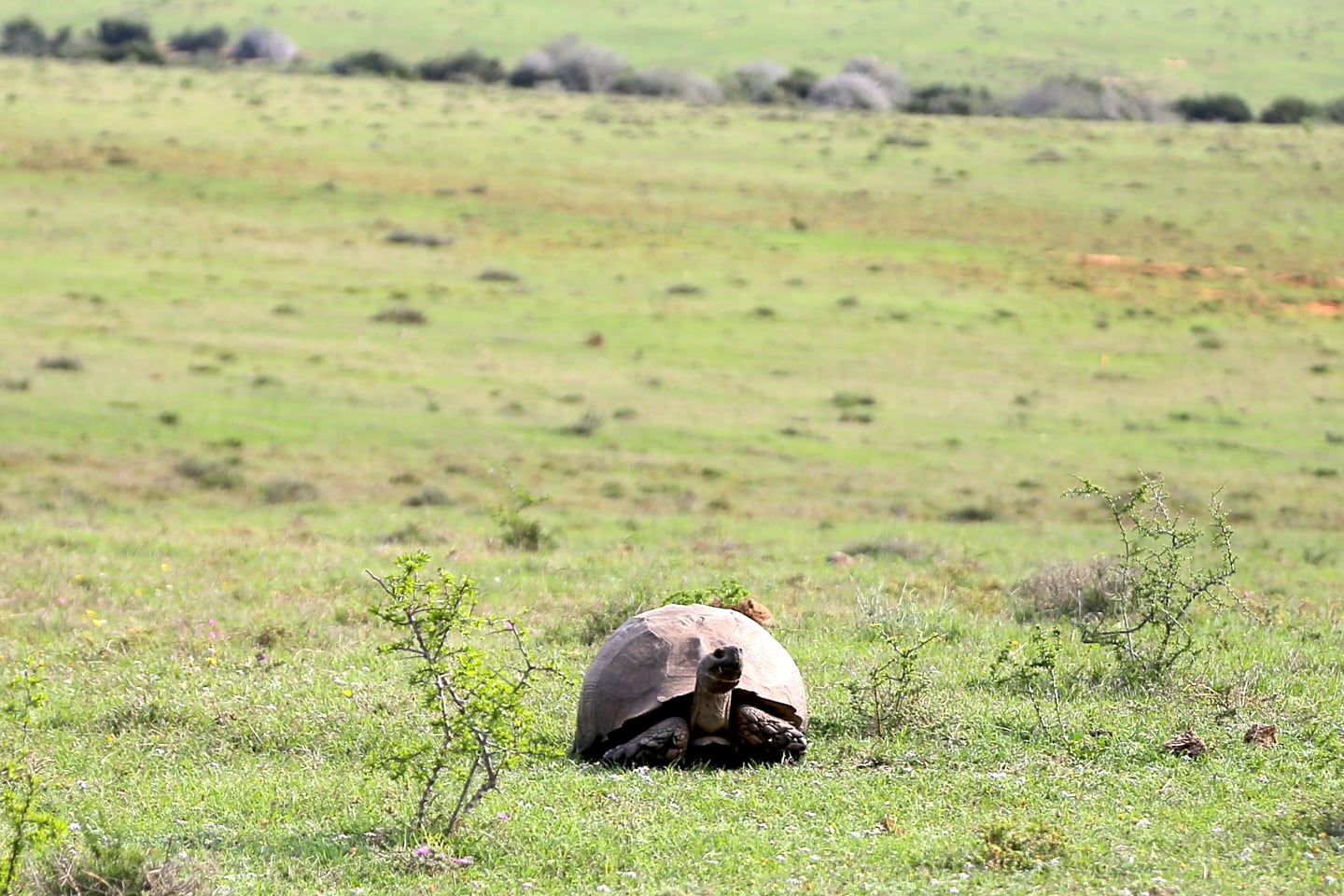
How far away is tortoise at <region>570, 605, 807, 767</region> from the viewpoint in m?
7.89

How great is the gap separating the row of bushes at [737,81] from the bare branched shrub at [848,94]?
5 centimetres

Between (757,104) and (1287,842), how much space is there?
6978cm

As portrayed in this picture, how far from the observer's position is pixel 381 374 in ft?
89.6

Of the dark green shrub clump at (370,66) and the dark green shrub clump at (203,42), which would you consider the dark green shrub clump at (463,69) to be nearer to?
the dark green shrub clump at (370,66)

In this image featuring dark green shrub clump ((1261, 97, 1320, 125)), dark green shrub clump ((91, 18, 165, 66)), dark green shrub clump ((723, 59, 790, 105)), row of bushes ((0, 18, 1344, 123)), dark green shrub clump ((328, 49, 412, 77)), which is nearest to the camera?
dark green shrub clump ((1261, 97, 1320, 125))

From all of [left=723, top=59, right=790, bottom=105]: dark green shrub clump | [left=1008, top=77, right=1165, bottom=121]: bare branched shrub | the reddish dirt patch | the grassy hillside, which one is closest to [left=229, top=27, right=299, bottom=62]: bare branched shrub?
the grassy hillside

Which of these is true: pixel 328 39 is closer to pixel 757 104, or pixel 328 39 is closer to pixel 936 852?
pixel 757 104

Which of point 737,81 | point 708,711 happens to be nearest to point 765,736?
point 708,711

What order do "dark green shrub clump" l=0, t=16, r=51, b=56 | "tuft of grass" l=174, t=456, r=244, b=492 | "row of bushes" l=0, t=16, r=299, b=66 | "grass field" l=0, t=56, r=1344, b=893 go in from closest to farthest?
"grass field" l=0, t=56, r=1344, b=893 < "tuft of grass" l=174, t=456, r=244, b=492 < "row of bushes" l=0, t=16, r=299, b=66 < "dark green shrub clump" l=0, t=16, r=51, b=56

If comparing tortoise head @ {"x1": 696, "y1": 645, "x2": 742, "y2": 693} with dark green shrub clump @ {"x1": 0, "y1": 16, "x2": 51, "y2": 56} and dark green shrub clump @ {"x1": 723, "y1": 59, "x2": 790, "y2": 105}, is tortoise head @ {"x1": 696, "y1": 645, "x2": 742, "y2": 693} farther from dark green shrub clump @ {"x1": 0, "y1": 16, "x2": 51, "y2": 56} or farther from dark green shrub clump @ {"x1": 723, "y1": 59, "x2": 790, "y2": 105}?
dark green shrub clump @ {"x1": 0, "y1": 16, "x2": 51, "y2": 56}

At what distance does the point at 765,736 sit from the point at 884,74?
7649cm

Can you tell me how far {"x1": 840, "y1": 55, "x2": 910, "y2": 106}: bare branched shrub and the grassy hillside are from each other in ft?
12.3

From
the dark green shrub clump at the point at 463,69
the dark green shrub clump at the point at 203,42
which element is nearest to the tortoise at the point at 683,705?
the dark green shrub clump at the point at 463,69

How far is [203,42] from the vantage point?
92.0m
